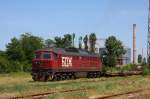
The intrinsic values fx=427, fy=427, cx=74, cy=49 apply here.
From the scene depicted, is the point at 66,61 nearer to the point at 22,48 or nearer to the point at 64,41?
the point at 22,48

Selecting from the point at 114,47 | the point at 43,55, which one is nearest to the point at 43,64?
the point at 43,55

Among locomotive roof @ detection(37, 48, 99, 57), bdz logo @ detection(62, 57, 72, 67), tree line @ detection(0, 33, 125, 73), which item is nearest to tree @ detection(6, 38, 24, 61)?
tree line @ detection(0, 33, 125, 73)

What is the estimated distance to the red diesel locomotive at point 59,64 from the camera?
43.6m

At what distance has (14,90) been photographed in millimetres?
27500

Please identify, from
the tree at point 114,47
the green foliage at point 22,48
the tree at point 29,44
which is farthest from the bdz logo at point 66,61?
the tree at point 114,47

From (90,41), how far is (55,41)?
1170 centimetres

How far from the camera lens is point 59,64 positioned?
146 ft

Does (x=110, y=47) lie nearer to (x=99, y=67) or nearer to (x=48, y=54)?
(x=99, y=67)

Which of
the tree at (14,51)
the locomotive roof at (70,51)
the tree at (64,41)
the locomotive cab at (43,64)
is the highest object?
the tree at (64,41)

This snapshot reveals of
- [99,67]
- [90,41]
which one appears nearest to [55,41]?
[90,41]

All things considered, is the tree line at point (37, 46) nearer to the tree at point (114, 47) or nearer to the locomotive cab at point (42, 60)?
the tree at point (114, 47)

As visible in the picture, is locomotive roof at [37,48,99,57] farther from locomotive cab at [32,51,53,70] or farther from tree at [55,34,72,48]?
tree at [55,34,72,48]

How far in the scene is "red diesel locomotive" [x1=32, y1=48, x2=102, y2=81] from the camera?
43.6 meters

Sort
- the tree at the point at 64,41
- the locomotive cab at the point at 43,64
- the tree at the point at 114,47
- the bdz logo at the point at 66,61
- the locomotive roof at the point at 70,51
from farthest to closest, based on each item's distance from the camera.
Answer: the tree at the point at 114,47
the tree at the point at 64,41
the bdz logo at the point at 66,61
the locomotive roof at the point at 70,51
the locomotive cab at the point at 43,64
